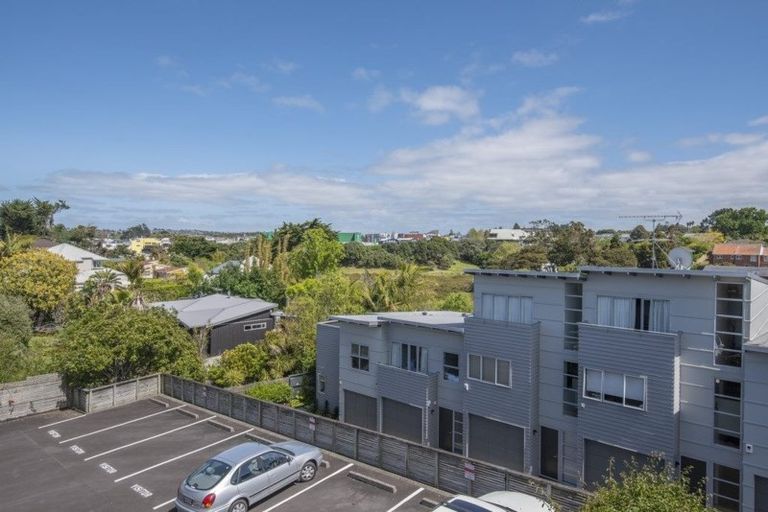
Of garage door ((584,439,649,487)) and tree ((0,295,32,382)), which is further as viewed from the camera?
tree ((0,295,32,382))

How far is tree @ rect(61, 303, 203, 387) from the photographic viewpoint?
84.5ft

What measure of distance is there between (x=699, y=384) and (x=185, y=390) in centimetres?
2216

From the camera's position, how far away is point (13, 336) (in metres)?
34.1

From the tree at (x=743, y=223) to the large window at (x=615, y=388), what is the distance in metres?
111

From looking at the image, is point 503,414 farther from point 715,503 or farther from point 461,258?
point 461,258

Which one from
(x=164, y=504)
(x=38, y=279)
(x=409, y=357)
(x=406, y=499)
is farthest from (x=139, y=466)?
(x=38, y=279)

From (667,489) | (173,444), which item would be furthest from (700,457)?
(173,444)

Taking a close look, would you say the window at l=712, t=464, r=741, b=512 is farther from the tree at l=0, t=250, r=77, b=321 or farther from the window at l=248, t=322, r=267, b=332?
the tree at l=0, t=250, r=77, b=321

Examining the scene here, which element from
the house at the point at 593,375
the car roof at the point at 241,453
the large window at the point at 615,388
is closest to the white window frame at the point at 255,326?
the house at the point at 593,375

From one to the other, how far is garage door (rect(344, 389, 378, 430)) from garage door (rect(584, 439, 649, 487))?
989 cm

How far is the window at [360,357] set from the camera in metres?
24.6

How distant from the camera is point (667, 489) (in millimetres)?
8523

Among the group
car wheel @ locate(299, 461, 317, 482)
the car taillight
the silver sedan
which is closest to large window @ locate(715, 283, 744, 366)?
car wheel @ locate(299, 461, 317, 482)

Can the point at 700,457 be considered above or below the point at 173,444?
above
